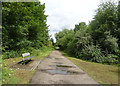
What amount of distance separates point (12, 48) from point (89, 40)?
1088cm

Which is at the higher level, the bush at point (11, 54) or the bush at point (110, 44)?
the bush at point (110, 44)

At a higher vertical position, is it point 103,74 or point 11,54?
point 11,54

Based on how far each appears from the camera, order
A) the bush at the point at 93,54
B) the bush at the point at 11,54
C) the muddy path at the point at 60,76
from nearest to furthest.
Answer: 1. the muddy path at the point at 60,76
2. the bush at the point at 93,54
3. the bush at the point at 11,54

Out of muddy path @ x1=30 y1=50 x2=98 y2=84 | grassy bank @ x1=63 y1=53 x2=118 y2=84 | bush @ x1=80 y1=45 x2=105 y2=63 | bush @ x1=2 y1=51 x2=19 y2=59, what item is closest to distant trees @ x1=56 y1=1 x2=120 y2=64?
bush @ x1=80 y1=45 x2=105 y2=63

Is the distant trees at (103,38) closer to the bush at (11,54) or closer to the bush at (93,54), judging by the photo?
the bush at (93,54)

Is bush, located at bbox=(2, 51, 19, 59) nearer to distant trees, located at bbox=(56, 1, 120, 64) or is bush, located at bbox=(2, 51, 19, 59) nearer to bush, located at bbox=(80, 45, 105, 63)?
distant trees, located at bbox=(56, 1, 120, 64)

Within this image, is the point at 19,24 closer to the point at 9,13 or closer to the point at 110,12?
the point at 9,13

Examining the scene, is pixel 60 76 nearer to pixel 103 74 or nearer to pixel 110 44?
pixel 103 74

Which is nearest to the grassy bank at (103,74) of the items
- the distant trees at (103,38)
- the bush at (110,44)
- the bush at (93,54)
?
the bush at (93,54)

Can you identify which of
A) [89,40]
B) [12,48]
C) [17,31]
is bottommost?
[12,48]

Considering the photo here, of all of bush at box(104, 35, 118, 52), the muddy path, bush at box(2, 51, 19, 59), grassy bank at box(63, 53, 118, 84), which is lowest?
grassy bank at box(63, 53, 118, 84)

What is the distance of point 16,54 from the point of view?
36.3 ft

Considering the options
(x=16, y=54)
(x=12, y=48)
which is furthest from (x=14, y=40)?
(x=16, y=54)

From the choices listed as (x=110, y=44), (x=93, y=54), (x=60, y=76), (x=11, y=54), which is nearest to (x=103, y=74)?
(x=60, y=76)
